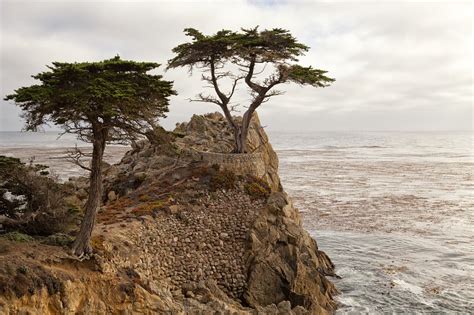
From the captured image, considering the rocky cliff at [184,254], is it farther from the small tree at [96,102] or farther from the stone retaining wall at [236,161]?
the small tree at [96,102]

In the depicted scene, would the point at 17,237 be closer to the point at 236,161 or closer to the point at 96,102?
the point at 96,102

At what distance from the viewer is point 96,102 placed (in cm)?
1478

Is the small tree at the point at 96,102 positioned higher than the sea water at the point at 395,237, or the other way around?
the small tree at the point at 96,102

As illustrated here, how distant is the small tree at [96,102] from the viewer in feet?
47.0

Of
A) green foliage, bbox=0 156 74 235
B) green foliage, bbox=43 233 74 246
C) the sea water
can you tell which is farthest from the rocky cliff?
the sea water

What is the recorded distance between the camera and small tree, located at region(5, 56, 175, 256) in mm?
14336

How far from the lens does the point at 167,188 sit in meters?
25.3

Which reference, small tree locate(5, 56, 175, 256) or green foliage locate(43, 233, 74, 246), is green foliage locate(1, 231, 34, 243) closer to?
green foliage locate(43, 233, 74, 246)

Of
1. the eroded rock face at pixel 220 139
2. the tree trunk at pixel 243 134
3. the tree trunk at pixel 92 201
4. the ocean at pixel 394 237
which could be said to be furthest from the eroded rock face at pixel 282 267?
the tree trunk at pixel 92 201

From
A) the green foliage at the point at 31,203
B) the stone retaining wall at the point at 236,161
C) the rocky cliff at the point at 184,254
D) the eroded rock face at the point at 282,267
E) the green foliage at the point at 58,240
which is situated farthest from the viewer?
the stone retaining wall at the point at 236,161

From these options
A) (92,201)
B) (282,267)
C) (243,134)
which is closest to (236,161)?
(243,134)

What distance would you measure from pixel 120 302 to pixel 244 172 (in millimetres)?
13954

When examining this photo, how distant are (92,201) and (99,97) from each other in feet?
14.6

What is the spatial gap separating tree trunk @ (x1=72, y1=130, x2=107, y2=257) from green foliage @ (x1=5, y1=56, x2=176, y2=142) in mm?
381
